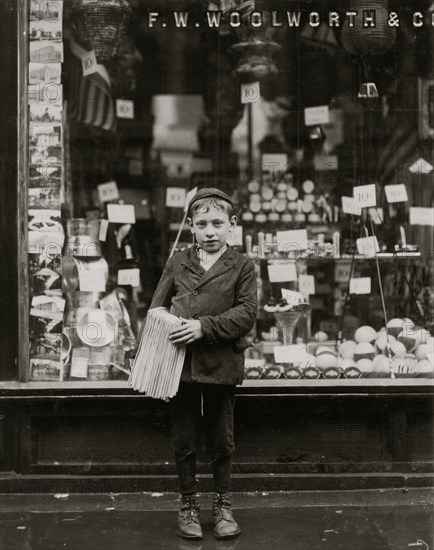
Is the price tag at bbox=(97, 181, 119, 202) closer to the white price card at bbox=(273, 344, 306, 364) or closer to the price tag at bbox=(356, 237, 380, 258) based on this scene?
the white price card at bbox=(273, 344, 306, 364)

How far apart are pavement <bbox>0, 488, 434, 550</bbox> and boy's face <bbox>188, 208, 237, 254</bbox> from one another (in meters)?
1.60

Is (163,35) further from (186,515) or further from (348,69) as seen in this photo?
(186,515)

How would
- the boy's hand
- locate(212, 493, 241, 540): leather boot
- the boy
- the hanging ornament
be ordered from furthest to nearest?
the hanging ornament → locate(212, 493, 241, 540): leather boot → the boy → the boy's hand

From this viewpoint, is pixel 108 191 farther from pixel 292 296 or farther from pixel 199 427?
pixel 199 427

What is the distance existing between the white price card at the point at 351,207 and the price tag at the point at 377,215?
0.09 meters

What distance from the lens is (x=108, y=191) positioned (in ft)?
20.0

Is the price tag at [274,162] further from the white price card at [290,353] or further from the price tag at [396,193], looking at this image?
the white price card at [290,353]

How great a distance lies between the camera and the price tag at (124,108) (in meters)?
6.13

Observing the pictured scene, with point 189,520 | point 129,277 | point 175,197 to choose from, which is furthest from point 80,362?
point 189,520

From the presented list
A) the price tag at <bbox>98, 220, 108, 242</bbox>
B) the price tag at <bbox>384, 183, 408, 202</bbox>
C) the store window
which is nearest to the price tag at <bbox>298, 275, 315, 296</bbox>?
the store window

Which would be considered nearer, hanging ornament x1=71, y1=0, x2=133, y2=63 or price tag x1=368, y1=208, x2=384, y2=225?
hanging ornament x1=71, y1=0, x2=133, y2=63

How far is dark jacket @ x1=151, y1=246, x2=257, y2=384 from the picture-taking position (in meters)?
4.48

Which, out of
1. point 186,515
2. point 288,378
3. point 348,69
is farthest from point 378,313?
point 186,515

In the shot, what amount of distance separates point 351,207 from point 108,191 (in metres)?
1.76
